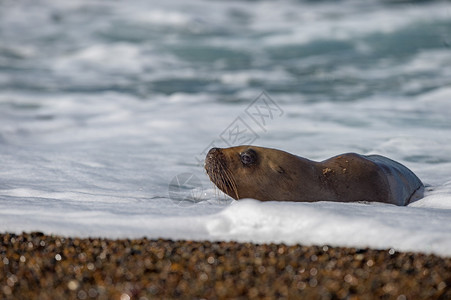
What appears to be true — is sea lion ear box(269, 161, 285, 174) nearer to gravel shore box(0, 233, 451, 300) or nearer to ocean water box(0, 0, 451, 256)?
ocean water box(0, 0, 451, 256)

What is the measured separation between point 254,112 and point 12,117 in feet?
9.72

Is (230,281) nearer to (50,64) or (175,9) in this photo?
(50,64)

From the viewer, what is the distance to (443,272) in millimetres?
3004

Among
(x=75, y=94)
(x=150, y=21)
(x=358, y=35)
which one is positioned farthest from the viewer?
(x=150, y=21)

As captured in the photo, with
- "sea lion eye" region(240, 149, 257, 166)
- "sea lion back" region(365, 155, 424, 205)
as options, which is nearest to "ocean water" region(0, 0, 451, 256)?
"sea lion back" region(365, 155, 424, 205)

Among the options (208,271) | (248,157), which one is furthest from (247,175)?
(208,271)

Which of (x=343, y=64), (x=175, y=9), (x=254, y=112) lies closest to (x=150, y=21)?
(x=175, y=9)

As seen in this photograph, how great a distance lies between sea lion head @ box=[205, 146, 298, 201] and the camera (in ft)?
15.1

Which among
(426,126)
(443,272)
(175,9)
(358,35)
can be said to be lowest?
(443,272)

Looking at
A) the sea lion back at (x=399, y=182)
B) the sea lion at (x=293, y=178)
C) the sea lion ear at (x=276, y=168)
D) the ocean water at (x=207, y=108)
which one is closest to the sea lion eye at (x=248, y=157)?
the sea lion at (x=293, y=178)

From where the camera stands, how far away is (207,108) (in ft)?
31.4

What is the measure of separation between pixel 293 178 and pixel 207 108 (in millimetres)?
4984

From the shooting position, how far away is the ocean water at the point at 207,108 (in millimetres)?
3723

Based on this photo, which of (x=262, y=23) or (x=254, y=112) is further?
(x=262, y=23)
